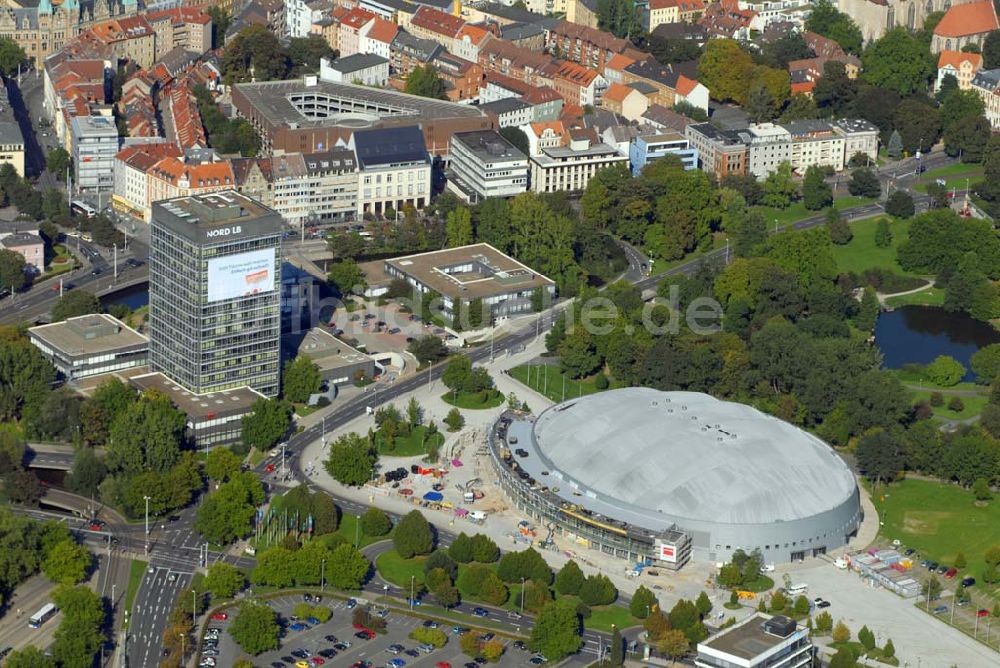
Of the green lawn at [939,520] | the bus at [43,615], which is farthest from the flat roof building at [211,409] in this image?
the green lawn at [939,520]

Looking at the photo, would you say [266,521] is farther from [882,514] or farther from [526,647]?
[882,514]

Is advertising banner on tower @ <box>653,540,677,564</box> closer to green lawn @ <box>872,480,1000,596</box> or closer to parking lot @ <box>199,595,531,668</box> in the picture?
parking lot @ <box>199,595,531,668</box>

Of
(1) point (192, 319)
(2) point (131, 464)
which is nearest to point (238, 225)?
(1) point (192, 319)

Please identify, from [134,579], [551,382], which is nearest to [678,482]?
[551,382]

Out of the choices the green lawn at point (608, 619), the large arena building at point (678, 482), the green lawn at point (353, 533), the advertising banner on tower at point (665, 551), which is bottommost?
the green lawn at point (608, 619)

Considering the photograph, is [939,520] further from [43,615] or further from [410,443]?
[43,615]

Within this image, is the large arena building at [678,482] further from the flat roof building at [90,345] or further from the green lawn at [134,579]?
the flat roof building at [90,345]
